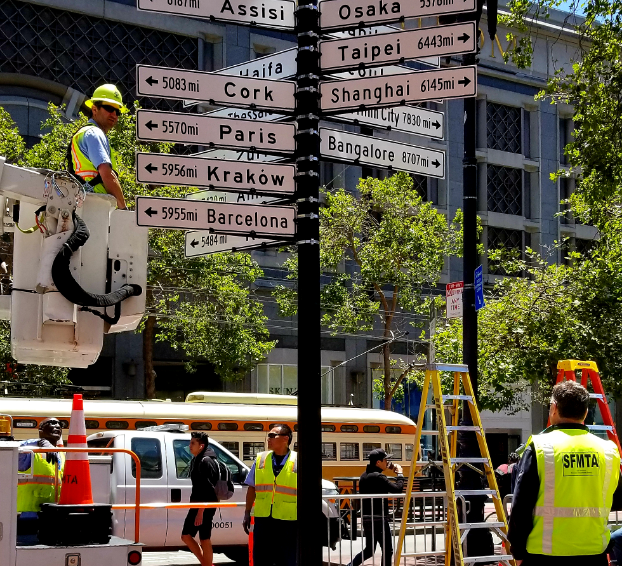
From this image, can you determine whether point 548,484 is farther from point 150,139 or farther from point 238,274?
point 238,274

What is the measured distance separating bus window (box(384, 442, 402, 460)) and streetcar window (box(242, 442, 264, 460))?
168 inches

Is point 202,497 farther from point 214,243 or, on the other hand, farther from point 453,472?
point 214,243

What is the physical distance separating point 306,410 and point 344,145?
1838 mm

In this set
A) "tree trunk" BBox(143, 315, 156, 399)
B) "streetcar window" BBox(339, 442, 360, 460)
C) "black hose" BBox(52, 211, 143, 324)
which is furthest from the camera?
"tree trunk" BBox(143, 315, 156, 399)

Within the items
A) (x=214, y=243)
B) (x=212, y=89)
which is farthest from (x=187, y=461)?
(x=212, y=89)

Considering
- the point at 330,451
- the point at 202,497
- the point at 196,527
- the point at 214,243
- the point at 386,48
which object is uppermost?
the point at 386,48

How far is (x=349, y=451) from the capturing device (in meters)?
24.9

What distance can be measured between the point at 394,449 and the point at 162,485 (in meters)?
12.2

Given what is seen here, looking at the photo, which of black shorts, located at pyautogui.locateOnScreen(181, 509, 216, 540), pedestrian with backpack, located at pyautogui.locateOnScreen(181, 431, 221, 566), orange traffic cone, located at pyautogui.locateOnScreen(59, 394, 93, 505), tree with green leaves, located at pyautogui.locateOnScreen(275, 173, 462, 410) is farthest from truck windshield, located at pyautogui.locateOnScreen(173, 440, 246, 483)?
tree with green leaves, located at pyautogui.locateOnScreen(275, 173, 462, 410)

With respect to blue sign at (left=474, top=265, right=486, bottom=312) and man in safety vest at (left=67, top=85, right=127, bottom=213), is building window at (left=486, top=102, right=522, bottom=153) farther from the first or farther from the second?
man in safety vest at (left=67, top=85, right=127, bottom=213)

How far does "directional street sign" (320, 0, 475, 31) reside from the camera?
643 centimetres

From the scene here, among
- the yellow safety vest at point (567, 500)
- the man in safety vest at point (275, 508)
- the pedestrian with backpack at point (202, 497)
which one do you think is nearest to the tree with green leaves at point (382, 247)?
the pedestrian with backpack at point (202, 497)

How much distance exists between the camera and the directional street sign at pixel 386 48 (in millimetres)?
6469

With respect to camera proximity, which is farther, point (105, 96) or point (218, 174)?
point (105, 96)
